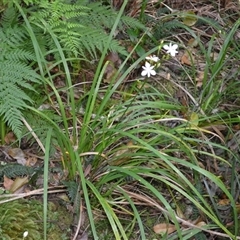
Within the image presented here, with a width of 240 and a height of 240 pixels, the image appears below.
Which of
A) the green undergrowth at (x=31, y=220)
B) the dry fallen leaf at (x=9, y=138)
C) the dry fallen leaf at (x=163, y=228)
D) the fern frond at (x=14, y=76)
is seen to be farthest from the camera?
the dry fallen leaf at (x=9, y=138)

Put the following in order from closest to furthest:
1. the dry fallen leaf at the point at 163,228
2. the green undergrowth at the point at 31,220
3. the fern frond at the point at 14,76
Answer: the green undergrowth at the point at 31,220, the fern frond at the point at 14,76, the dry fallen leaf at the point at 163,228

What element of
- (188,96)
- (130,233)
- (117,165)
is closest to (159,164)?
(117,165)

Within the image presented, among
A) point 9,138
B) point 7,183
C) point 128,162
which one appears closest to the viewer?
point 7,183

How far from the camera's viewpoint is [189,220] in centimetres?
266

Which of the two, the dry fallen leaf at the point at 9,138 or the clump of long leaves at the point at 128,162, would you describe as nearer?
the clump of long leaves at the point at 128,162

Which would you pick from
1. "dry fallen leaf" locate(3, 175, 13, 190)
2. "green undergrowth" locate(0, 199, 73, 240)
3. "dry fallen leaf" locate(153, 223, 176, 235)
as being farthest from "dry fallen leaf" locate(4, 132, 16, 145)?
"dry fallen leaf" locate(153, 223, 176, 235)

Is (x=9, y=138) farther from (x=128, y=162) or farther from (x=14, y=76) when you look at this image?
(x=128, y=162)

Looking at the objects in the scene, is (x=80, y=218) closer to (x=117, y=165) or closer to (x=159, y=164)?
(x=117, y=165)

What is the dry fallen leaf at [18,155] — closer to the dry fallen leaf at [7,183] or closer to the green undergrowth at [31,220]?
the dry fallen leaf at [7,183]

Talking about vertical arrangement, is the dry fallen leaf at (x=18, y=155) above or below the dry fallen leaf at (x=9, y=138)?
below

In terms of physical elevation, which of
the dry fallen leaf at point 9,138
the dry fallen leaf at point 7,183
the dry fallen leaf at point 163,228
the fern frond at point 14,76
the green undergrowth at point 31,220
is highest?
the fern frond at point 14,76

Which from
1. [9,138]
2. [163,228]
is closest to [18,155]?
[9,138]

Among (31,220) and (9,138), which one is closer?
(31,220)

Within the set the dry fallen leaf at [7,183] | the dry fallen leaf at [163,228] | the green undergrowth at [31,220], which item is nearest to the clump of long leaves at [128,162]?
the dry fallen leaf at [163,228]
